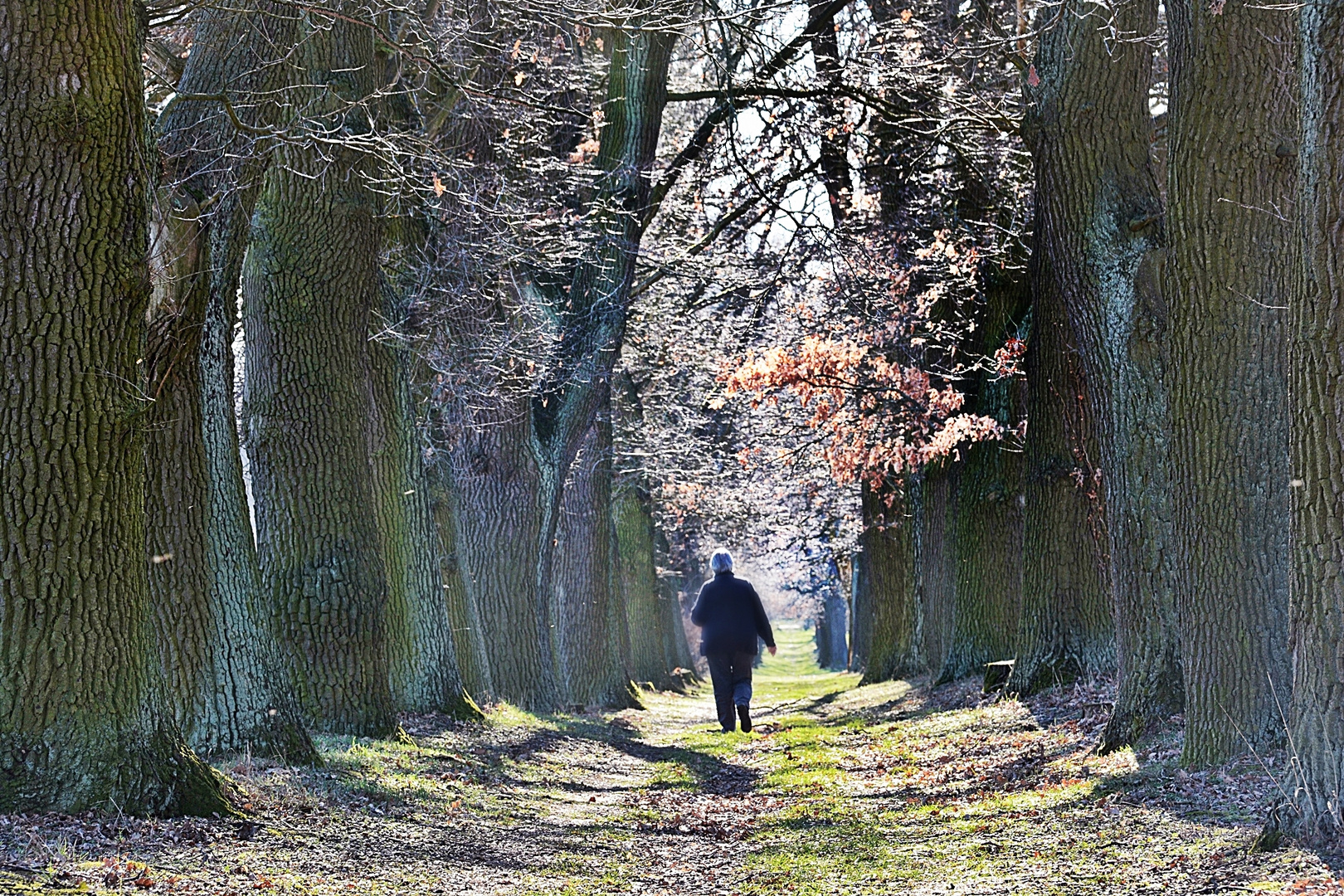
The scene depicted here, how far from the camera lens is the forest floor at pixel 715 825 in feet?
19.0

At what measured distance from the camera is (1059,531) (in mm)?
12938

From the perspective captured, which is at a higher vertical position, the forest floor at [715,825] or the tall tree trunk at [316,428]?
the tall tree trunk at [316,428]

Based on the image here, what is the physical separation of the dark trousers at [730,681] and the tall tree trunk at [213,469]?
6891 millimetres

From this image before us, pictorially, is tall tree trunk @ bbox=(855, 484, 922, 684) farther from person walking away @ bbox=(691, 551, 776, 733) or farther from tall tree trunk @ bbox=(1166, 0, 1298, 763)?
tall tree trunk @ bbox=(1166, 0, 1298, 763)

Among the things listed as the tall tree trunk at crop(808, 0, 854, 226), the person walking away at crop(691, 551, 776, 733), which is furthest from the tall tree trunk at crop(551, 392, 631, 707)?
the tall tree trunk at crop(808, 0, 854, 226)

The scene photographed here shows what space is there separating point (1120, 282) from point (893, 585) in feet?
49.9

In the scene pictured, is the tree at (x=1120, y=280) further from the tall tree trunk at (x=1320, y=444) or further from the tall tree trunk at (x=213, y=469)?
the tall tree trunk at (x=213, y=469)

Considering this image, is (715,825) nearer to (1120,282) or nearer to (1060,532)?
(1120,282)

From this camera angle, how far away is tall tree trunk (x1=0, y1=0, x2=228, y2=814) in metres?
6.09

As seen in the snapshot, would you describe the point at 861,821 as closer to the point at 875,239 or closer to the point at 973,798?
the point at 973,798

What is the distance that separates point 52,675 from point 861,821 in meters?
4.98

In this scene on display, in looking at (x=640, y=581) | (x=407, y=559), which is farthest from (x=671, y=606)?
(x=407, y=559)

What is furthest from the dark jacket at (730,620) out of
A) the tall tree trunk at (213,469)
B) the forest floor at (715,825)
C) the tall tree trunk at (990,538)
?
the tall tree trunk at (213,469)

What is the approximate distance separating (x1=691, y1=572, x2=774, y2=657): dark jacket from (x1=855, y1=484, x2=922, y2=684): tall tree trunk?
775cm
